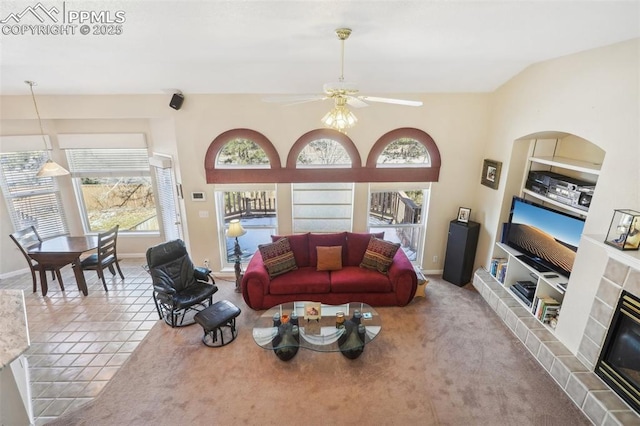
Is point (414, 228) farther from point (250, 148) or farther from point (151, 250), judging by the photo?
point (151, 250)

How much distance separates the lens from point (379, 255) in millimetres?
4531

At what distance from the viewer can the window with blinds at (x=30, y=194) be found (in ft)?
17.0

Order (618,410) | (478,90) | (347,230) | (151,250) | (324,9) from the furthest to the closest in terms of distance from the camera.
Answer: (347,230) < (478,90) < (151,250) < (618,410) < (324,9)

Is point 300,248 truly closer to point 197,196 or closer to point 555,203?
point 197,196

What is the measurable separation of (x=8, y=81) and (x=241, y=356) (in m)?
4.81

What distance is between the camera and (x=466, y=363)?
3.40 metres

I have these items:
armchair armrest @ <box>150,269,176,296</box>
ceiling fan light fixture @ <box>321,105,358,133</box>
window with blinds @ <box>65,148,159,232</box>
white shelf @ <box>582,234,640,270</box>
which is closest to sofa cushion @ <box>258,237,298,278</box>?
armchair armrest @ <box>150,269,176,296</box>

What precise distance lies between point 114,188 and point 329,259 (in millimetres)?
4430

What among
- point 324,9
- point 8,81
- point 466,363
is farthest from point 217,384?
point 8,81

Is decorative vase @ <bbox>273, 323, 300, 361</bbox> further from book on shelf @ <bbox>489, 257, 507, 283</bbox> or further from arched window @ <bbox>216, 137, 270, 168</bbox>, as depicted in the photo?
book on shelf @ <bbox>489, 257, 507, 283</bbox>

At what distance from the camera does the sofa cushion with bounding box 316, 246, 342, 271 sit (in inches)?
181

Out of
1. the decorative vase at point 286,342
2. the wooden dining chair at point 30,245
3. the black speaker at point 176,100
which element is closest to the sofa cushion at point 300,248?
the decorative vase at point 286,342

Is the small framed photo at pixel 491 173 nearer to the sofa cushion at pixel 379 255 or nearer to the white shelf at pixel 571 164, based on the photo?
the white shelf at pixel 571 164

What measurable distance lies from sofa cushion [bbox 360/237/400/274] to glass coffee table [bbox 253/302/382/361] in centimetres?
85
